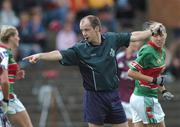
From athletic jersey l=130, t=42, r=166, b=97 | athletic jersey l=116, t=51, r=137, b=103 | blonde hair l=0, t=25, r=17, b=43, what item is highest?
blonde hair l=0, t=25, r=17, b=43

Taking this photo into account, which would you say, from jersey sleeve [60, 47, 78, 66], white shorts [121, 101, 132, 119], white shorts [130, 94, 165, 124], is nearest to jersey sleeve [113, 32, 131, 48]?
jersey sleeve [60, 47, 78, 66]

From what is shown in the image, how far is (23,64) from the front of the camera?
19.3 meters

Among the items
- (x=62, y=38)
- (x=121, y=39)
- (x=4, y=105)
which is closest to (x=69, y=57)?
(x=121, y=39)

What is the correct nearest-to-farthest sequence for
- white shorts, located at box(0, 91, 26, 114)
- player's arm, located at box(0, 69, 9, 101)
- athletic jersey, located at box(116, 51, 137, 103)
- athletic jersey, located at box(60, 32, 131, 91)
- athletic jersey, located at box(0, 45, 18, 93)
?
player's arm, located at box(0, 69, 9, 101), athletic jersey, located at box(0, 45, 18, 93), athletic jersey, located at box(60, 32, 131, 91), white shorts, located at box(0, 91, 26, 114), athletic jersey, located at box(116, 51, 137, 103)

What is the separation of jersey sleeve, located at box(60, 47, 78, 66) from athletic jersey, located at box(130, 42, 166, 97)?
0.81m

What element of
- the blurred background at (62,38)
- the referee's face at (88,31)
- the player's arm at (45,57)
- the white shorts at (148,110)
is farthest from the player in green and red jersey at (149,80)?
the blurred background at (62,38)

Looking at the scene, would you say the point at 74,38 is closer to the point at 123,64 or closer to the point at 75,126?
the point at 75,126

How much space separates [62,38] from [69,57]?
8.37m

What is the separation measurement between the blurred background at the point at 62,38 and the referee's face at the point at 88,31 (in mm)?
7206

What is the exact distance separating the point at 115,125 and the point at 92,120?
0.35m

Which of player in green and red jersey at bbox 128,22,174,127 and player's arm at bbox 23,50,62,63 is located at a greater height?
player's arm at bbox 23,50,62,63

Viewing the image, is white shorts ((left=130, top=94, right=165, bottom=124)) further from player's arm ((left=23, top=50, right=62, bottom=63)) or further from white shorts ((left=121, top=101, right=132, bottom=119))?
white shorts ((left=121, top=101, right=132, bottom=119))

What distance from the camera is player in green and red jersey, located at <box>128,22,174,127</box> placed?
11344mm

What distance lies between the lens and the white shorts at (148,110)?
1152 centimetres
